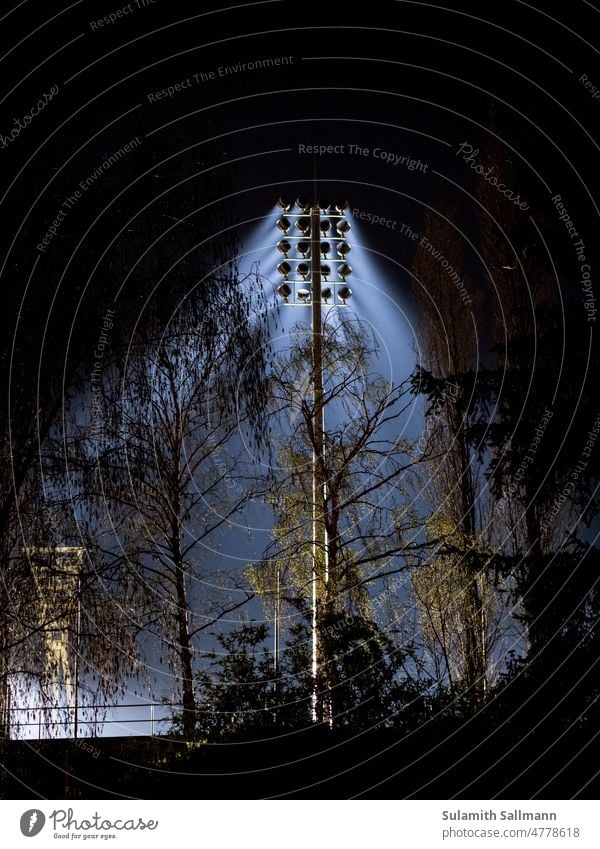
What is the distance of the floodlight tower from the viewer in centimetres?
1200

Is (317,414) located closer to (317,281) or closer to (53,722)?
(317,281)

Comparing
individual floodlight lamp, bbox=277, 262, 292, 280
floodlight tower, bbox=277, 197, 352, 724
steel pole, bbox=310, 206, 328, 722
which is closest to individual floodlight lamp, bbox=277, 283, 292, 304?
floodlight tower, bbox=277, 197, 352, 724

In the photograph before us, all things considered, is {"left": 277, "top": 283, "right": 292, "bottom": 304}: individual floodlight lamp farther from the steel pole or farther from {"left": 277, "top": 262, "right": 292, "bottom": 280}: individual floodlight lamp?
the steel pole

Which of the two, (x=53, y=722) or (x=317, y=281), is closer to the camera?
(x=53, y=722)

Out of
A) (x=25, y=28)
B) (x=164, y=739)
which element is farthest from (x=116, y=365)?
(x=164, y=739)

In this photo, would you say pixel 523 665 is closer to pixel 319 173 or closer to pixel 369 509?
pixel 369 509

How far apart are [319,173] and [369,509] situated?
4143 millimetres

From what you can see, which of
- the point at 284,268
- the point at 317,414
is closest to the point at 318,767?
the point at 317,414

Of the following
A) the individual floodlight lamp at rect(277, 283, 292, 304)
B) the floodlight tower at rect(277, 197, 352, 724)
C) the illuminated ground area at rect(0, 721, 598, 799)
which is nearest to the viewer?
the illuminated ground area at rect(0, 721, 598, 799)

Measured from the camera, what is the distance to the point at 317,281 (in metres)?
12.2

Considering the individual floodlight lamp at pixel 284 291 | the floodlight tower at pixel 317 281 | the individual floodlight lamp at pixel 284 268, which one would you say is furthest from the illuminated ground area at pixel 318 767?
the individual floodlight lamp at pixel 284 268

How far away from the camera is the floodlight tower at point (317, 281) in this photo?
A: 12.0 m

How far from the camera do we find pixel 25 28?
324 inches

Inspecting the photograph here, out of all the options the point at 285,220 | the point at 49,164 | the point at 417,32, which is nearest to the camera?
the point at 49,164
